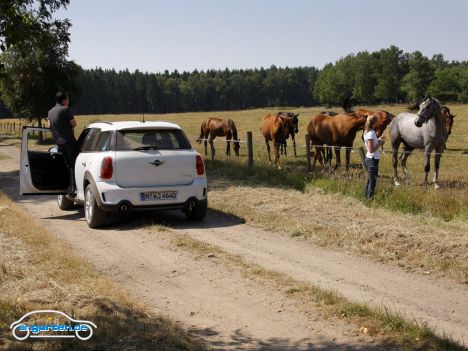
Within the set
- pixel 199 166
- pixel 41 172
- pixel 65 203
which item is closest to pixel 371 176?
pixel 199 166

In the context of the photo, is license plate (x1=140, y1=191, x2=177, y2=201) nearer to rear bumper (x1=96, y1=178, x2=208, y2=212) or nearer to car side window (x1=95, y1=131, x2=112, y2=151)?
rear bumper (x1=96, y1=178, x2=208, y2=212)

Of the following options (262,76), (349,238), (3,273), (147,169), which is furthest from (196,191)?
(262,76)

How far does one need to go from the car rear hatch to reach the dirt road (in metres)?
0.86

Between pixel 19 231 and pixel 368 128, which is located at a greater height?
pixel 368 128

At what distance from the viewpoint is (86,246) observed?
843 cm

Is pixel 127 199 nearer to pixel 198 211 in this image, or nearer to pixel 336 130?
pixel 198 211

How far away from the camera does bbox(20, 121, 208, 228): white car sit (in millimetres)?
9312

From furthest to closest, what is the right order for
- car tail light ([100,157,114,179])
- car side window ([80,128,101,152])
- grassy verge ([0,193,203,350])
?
1. car side window ([80,128,101,152])
2. car tail light ([100,157,114,179])
3. grassy verge ([0,193,203,350])

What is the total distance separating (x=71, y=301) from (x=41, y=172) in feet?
20.7

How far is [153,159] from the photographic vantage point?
9.46m

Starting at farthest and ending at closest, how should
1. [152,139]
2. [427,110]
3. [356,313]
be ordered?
[427,110] < [152,139] < [356,313]

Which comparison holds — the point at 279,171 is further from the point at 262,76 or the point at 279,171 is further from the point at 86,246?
the point at 262,76

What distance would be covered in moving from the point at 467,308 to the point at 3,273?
17.2 feet

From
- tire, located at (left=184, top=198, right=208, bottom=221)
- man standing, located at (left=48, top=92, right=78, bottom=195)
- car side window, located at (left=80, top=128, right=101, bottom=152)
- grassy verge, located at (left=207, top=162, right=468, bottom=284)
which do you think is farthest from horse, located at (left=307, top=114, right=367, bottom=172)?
man standing, located at (left=48, top=92, right=78, bottom=195)
